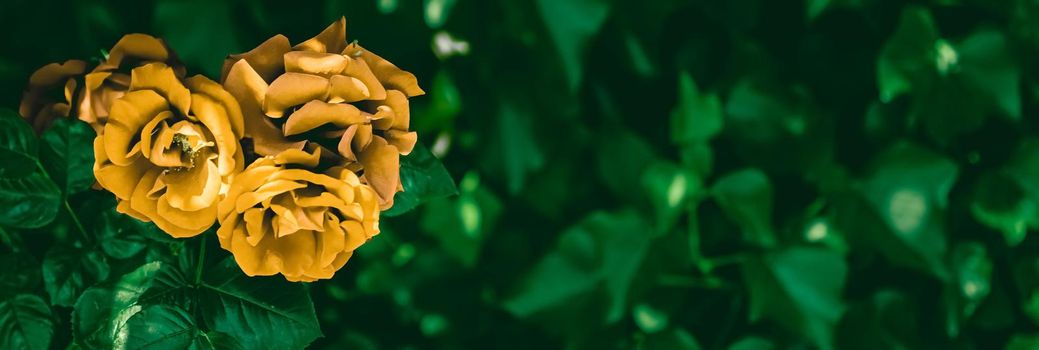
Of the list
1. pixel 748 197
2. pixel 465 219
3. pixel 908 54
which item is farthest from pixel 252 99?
pixel 908 54

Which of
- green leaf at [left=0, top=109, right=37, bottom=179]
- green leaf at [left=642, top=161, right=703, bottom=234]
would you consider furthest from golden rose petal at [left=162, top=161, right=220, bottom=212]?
green leaf at [left=642, top=161, right=703, bottom=234]

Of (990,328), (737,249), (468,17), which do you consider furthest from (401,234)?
(990,328)

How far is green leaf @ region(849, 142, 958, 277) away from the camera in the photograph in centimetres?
99

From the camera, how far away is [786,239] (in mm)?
999

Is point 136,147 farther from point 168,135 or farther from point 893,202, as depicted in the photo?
point 893,202

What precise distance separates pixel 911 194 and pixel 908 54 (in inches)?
6.1

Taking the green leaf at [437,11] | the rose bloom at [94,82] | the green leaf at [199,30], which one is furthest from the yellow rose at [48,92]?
the green leaf at [437,11]

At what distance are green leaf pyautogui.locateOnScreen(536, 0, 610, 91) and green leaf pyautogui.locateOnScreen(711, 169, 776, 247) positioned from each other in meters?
0.23

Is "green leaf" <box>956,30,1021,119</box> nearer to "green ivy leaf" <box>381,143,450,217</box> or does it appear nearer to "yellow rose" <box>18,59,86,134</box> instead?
"green ivy leaf" <box>381,143,450,217</box>

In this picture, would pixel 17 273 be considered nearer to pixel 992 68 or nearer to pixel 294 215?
pixel 294 215

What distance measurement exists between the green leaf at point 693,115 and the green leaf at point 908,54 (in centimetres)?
18

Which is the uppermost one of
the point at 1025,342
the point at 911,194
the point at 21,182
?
the point at 21,182

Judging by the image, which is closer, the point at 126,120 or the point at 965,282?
the point at 126,120

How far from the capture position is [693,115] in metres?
0.92
